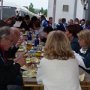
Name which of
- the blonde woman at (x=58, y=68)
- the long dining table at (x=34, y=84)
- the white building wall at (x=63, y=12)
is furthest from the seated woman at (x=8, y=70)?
the white building wall at (x=63, y=12)

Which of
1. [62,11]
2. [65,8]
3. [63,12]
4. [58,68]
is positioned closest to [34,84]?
[58,68]

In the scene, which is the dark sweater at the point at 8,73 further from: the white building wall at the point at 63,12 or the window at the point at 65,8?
the window at the point at 65,8

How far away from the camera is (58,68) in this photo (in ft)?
11.5

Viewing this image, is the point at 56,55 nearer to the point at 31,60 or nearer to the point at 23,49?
the point at 31,60

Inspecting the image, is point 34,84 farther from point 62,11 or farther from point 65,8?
point 65,8

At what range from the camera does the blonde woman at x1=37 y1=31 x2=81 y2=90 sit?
3506 mm

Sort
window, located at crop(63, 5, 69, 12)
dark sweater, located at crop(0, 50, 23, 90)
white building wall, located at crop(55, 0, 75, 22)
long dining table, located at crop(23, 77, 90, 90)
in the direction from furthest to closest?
window, located at crop(63, 5, 69, 12), white building wall, located at crop(55, 0, 75, 22), long dining table, located at crop(23, 77, 90, 90), dark sweater, located at crop(0, 50, 23, 90)

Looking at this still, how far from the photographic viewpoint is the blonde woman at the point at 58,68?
11.5ft

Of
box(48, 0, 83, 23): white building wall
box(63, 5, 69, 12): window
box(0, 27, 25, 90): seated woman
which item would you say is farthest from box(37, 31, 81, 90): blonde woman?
box(63, 5, 69, 12): window

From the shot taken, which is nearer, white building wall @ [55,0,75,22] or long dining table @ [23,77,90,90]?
long dining table @ [23,77,90,90]

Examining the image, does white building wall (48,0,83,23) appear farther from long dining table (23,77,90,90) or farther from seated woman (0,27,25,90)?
seated woman (0,27,25,90)

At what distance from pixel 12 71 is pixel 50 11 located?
20.8 m

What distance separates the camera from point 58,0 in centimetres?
2342

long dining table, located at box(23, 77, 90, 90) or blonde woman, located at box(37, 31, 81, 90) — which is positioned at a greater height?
blonde woman, located at box(37, 31, 81, 90)
